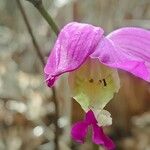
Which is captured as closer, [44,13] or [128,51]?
[128,51]

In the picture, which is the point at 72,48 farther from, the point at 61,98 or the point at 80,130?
the point at 61,98

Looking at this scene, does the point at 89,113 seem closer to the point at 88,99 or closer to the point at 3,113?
the point at 88,99

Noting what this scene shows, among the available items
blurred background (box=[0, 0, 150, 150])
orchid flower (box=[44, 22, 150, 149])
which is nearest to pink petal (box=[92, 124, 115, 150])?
orchid flower (box=[44, 22, 150, 149])

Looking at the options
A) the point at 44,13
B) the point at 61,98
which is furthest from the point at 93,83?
the point at 61,98

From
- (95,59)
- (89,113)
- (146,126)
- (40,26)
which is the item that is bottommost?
(146,126)

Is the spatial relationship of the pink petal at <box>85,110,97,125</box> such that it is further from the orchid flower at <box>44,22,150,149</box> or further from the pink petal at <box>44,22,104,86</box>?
the pink petal at <box>44,22,104,86</box>

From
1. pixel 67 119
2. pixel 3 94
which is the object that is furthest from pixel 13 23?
pixel 67 119

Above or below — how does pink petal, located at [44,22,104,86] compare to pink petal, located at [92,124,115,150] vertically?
above
